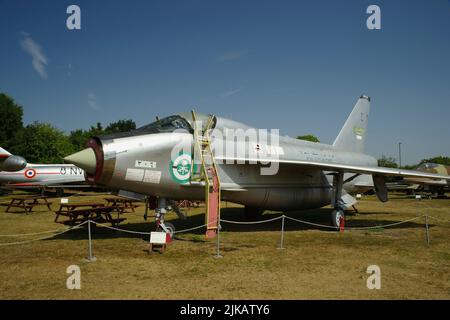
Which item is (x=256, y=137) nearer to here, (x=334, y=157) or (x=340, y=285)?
(x=334, y=157)

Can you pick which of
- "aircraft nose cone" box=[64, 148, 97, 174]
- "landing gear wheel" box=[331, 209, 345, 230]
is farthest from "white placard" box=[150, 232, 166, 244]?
"landing gear wheel" box=[331, 209, 345, 230]

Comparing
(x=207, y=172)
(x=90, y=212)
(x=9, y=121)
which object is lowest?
(x=90, y=212)

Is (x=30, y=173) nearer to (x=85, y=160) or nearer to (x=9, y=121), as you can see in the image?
(x=85, y=160)

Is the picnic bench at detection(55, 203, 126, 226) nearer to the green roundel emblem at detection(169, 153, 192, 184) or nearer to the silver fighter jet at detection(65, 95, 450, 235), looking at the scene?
the silver fighter jet at detection(65, 95, 450, 235)

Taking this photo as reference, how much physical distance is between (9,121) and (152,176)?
5838 centimetres

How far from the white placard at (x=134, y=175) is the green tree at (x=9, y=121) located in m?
51.3

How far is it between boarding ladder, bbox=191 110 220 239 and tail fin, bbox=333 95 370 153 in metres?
8.46

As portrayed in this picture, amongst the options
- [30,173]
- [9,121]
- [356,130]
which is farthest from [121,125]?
[356,130]

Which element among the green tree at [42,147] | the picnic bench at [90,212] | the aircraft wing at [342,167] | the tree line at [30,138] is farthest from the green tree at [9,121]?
the aircraft wing at [342,167]

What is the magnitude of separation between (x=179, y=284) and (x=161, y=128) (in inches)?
177

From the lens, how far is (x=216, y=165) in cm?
952

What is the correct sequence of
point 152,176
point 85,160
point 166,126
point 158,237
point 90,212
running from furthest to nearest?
point 90,212 < point 166,126 < point 152,176 < point 158,237 < point 85,160

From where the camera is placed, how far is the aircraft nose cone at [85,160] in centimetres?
752

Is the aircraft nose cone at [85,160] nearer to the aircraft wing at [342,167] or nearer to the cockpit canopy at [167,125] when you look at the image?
the cockpit canopy at [167,125]
